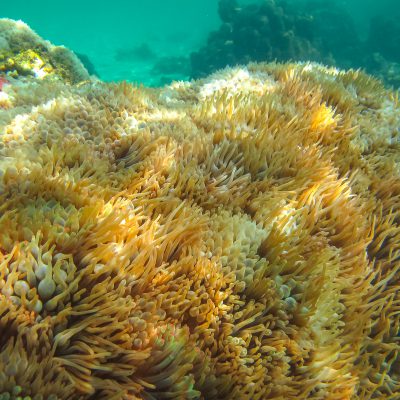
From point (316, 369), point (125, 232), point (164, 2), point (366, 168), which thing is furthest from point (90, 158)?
point (164, 2)

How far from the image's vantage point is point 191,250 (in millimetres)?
1900

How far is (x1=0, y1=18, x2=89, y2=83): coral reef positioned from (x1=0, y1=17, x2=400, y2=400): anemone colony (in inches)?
153

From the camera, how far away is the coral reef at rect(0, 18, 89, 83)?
6.14 metres

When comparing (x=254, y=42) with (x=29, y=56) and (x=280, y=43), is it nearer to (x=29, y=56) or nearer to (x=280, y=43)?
(x=280, y=43)

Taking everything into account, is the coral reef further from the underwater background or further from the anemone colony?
the underwater background

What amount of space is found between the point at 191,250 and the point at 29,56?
6.07 metres

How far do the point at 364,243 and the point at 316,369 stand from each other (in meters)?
0.97

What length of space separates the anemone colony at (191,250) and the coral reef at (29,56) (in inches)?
153

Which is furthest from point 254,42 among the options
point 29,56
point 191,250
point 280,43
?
point 191,250

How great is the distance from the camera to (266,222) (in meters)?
2.24

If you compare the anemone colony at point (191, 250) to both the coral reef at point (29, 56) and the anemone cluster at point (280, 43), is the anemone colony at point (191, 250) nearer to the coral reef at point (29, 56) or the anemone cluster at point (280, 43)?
the coral reef at point (29, 56)

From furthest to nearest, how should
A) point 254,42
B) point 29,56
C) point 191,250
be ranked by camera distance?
point 254,42 < point 29,56 < point 191,250

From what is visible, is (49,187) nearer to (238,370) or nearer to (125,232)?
(125,232)

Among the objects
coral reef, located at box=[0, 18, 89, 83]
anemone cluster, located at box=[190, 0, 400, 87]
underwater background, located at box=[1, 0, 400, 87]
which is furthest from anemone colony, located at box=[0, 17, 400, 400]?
anemone cluster, located at box=[190, 0, 400, 87]
